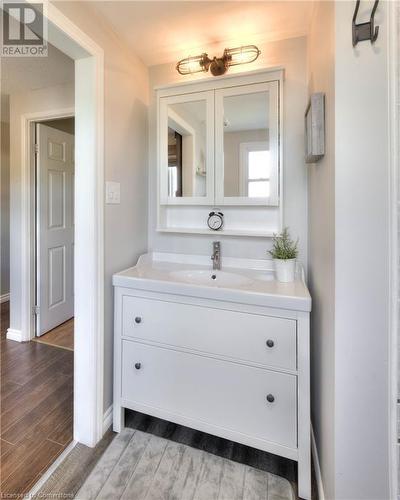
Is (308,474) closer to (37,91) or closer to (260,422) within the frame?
(260,422)

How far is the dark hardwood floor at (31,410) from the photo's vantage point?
131 cm

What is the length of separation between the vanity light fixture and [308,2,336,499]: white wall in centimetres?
40

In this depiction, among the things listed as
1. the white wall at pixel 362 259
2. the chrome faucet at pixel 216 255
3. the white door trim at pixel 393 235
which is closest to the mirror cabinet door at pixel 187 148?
the chrome faucet at pixel 216 255

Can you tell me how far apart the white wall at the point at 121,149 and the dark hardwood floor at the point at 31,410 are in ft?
1.16

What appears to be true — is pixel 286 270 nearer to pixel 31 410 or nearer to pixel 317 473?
pixel 317 473

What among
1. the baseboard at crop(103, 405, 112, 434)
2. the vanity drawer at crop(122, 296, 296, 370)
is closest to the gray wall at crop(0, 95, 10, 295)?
the baseboard at crop(103, 405, 112, 434)

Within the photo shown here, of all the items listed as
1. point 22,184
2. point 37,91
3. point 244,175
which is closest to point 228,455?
point 244,175

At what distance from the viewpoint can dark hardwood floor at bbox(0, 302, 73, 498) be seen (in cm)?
131

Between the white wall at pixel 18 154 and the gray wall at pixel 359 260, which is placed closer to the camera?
the gray wall at pixel 359 260

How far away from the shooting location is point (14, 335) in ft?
8.60

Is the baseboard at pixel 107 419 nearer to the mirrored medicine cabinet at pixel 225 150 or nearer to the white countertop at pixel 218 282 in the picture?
the white countertop at pixel 218 282

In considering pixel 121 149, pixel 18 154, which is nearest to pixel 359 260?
pixel 121 149

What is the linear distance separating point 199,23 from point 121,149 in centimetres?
85

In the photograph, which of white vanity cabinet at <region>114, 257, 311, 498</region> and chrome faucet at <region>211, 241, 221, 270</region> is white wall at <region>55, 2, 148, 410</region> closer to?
A: white vanity cabinet at <region>114, 257, 311, 498</region>
